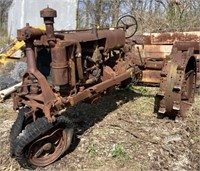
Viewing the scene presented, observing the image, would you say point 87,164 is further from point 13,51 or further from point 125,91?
point 13,51

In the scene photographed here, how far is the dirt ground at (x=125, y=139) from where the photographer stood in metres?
3.15

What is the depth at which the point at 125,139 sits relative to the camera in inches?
144

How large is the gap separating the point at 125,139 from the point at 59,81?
1.15 metres

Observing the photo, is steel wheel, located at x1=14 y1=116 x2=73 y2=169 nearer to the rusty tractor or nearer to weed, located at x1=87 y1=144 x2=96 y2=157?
the rusty tractor

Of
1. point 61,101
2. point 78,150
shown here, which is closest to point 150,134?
point 78,150

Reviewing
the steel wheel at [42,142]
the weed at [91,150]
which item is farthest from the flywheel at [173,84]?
the steel wheel at [42,142]

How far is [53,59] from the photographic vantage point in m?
3.07

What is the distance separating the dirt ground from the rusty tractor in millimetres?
217

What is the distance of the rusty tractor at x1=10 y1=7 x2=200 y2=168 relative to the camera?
9.68 feet

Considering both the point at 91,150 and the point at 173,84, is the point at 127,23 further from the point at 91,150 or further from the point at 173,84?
the point at 91,150

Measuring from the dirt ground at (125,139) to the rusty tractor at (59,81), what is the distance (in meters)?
0.22

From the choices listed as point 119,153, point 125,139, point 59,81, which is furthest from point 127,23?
point 119,153

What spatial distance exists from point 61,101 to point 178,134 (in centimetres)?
163

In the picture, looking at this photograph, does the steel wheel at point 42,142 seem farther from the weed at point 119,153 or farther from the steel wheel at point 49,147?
the weed at point 119,153
